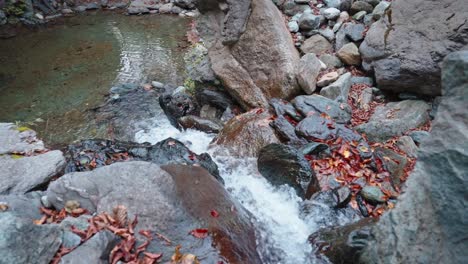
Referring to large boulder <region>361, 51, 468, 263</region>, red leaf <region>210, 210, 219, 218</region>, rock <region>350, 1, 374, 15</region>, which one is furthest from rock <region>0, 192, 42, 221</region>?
rock <region>350, 1, 374, 15</region>

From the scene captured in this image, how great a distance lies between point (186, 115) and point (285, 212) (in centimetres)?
360

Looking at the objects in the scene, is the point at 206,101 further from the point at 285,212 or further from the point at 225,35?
the point at 285,212

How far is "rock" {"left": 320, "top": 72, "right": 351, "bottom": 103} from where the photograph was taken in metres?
6.39

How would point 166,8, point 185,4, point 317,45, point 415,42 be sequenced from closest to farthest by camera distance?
point 415,42 → point 317,45 → point 185,4 → point 166,8

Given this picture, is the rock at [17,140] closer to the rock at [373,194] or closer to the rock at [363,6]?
the rock at [373,194]

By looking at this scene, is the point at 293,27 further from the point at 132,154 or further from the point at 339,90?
the point at 132,154

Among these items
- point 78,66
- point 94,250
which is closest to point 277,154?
point 94,250

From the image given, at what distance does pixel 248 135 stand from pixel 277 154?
94 centimetres

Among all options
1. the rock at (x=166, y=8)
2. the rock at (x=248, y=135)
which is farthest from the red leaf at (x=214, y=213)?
the rock at (x=166, y=8)

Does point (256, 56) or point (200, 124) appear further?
point (256, 56)

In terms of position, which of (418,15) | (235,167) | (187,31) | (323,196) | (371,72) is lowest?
(187,31)

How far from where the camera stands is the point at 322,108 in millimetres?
6012

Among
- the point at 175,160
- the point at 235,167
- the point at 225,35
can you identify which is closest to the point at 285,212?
the point at 235,167

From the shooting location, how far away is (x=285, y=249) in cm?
414
